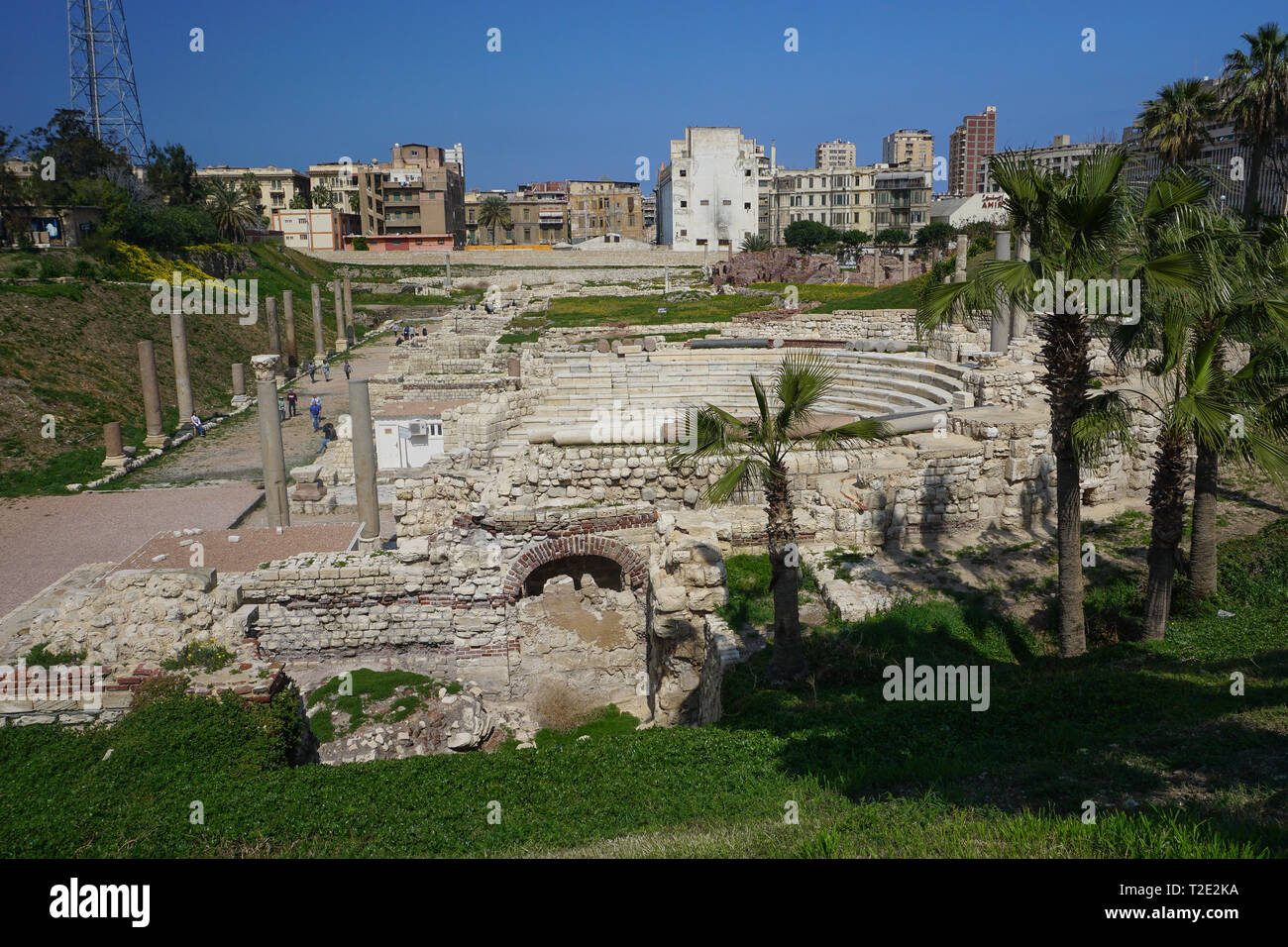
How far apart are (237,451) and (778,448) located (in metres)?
24.1

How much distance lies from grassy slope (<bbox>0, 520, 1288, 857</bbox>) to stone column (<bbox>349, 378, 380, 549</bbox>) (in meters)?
8.49

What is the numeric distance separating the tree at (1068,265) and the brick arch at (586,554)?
19.2 feet

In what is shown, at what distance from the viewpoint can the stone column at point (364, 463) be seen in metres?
17.3

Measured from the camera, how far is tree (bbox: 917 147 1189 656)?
8.78 meters

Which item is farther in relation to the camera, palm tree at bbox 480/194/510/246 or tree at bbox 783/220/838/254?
palm tree at bbox 480/194/510/246

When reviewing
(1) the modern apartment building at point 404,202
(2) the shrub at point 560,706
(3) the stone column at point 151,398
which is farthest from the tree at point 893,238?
(2) the shrub at point 560,706

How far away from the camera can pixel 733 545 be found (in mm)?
13094

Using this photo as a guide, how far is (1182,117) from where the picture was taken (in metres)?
28.9

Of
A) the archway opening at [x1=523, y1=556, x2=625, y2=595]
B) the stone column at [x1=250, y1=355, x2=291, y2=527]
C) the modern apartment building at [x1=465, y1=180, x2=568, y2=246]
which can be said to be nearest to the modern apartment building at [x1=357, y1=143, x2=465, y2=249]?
the modern apartment building at [x1=465, y1=180, x2=568, y2=246]

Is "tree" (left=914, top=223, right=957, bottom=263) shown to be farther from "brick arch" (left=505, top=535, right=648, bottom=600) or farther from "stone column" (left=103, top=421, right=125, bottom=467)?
"brick arch" (left=505, top=535, right=648, bottom=600)

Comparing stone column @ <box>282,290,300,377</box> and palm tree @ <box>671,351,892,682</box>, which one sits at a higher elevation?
stone column @ <box>282,290,300,377</box>

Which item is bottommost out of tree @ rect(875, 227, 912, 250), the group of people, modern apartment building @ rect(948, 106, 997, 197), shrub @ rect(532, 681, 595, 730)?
shrub @ rect(532, 681, 595, 730)

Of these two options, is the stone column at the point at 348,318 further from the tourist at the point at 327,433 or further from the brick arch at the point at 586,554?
the brick arch at the point at 586,554
